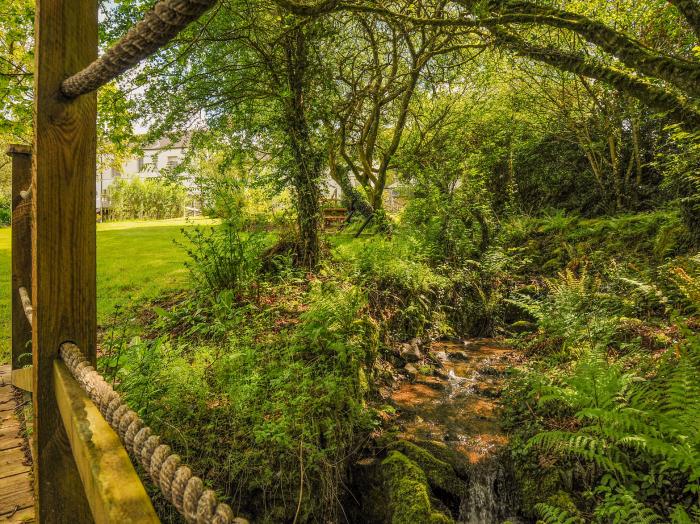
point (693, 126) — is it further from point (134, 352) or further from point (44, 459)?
point (134, 352)

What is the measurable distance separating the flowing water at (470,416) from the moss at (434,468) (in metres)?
0.15

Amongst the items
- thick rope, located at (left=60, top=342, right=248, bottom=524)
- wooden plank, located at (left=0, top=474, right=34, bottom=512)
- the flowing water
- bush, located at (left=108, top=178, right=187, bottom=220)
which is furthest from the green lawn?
bush, located at (left=108, top=178, right=187, bottom=220)

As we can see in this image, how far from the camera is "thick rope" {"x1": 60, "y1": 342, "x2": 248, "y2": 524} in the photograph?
72 cm

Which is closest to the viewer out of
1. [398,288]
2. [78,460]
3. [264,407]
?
[78,460]

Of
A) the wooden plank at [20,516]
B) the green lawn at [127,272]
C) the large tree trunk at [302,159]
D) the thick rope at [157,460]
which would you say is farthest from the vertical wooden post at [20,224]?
the large tree trunk at [302,159]

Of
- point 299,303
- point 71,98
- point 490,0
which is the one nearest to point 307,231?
point 299,303

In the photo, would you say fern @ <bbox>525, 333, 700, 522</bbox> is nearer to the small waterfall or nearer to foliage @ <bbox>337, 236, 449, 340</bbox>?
the small waterfall

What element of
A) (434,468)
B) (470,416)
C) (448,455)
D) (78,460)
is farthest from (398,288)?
(78,460)

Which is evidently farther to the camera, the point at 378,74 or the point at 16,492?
the point at 378,74

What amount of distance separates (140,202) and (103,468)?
1144 inches

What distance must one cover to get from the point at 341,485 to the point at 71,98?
3.59m

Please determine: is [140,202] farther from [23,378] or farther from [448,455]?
[448,455]

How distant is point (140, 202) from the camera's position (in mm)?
25938

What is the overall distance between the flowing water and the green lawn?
12.8ft
